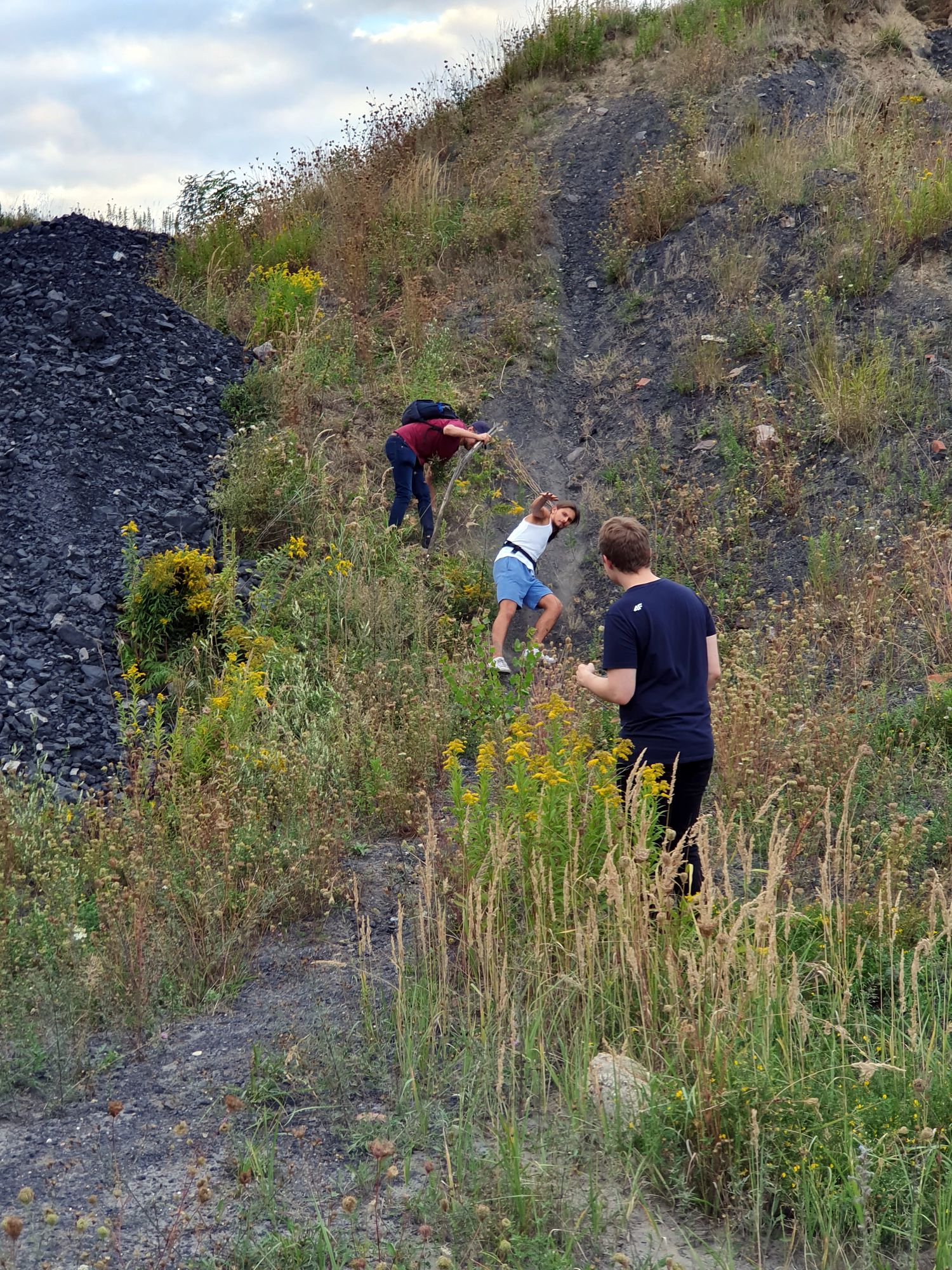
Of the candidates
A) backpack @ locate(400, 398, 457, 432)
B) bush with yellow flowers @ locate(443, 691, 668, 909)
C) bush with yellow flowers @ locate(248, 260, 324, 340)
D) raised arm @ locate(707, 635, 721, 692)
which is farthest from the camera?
bush with yellow flowers @ locate(248, 260, 324, 340)

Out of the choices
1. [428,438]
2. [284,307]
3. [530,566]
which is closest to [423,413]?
[428,438]

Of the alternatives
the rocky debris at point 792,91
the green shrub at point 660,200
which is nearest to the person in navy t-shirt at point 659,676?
the green shrub at point 660,200

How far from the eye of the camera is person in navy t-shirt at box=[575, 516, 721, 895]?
14.7 ft

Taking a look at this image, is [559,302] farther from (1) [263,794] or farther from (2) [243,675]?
(1) [263,794]

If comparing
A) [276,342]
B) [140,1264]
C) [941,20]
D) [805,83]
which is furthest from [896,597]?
[941,20]

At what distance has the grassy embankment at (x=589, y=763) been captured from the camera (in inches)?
122

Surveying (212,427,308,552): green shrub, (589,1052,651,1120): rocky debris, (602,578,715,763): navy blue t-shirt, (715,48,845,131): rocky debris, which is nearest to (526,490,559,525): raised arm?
(212,427,308,552): green shrub

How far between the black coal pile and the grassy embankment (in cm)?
49

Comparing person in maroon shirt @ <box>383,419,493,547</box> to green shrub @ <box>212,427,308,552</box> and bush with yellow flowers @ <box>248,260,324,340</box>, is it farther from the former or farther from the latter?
bush with yellow flowers @ <box>248,260,324,340</box>

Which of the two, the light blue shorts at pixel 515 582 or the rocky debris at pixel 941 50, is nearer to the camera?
the light blue shorts at pixel 515 582

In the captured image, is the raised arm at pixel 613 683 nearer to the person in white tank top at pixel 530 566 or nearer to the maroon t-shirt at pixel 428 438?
the person in white tank top at pixel 530 566

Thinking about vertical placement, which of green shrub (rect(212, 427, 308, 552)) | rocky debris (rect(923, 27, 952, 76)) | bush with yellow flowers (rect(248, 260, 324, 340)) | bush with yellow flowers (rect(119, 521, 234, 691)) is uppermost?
rocky debris (rect(923, 27, 952, 76))

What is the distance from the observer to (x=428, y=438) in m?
9.48

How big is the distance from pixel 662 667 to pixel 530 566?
4102 millimetres
